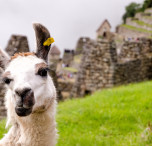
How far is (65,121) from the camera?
5.74m

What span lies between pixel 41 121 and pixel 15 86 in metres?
0.63

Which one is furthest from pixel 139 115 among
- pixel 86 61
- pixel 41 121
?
pixel 86 61

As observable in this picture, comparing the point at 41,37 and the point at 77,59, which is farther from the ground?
the point at 41,37

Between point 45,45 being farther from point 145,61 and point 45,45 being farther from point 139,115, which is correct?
point 145,61

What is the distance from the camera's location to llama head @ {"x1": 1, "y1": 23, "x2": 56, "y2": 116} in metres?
2.27

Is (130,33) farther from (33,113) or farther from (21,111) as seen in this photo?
(21,111)

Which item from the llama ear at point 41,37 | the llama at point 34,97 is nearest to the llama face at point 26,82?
the llama at point 34,97

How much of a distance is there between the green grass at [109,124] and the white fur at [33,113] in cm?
175

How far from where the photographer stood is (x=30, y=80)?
244cm

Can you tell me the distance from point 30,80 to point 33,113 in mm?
437

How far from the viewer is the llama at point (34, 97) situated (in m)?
2.46

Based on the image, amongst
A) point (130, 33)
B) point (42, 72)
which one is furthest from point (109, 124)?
point (130, 33)

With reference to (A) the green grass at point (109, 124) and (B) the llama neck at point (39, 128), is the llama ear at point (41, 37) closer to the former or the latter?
(B) the llama neck at point (39, 128)

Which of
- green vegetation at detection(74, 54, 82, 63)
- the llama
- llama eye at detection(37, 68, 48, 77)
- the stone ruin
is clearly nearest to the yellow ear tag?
the llama
